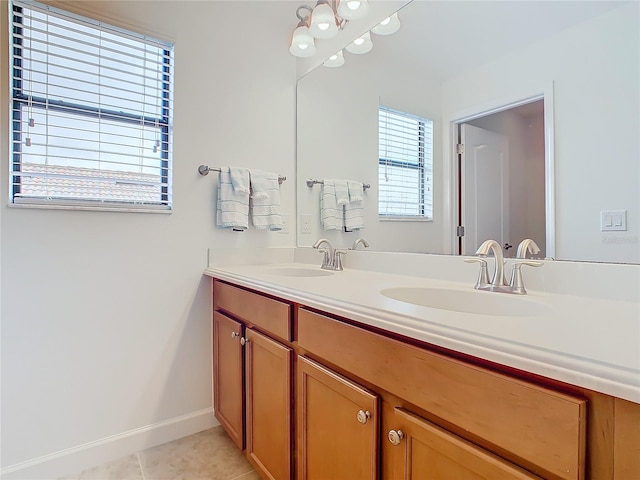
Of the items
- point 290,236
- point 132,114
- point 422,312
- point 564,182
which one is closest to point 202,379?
point 290,236

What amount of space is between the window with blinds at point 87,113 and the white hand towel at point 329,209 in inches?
32.9

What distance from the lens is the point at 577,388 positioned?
0.50 m

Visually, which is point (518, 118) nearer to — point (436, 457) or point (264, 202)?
point (436, 457)

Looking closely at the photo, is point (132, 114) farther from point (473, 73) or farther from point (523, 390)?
point (523, 390)

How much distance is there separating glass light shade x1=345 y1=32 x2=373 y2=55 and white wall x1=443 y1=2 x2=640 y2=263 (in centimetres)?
83

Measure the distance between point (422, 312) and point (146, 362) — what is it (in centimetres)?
152

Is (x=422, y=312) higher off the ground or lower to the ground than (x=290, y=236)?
lower

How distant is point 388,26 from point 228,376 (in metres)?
1.82

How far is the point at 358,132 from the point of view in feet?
6.13

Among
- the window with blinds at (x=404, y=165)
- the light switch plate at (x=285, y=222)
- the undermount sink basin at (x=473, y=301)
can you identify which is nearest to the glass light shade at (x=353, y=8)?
the window with blinds at (x=404, y=165)

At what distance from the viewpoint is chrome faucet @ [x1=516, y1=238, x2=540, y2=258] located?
112 cm

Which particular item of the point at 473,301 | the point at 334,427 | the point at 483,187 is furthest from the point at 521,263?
the point at 334,427

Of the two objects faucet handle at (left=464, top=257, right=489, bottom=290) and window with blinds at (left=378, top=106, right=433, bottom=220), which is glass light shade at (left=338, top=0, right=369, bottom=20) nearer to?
window with blinds at (left=378, top=106, right=433, bottom=220)

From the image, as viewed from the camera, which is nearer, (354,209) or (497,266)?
(497,266)
